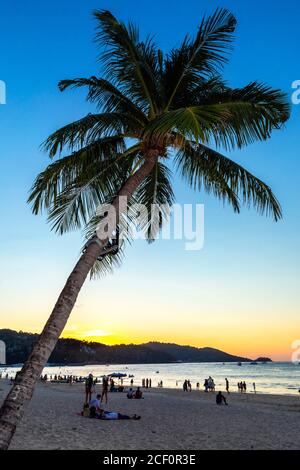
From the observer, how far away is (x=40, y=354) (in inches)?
221

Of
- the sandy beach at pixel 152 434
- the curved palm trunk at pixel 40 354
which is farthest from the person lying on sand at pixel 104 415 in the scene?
the curved palm trunk at pixel 40 354

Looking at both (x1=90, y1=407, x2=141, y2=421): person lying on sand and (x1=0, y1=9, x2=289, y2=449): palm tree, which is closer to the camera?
(x1=0, y1=9, x2=289, y2=449): palm tree

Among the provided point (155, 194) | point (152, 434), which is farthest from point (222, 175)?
point (152, 434)

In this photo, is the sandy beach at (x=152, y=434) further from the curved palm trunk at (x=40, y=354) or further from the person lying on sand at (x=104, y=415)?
the curved palm trunk at (x=40, y=354)

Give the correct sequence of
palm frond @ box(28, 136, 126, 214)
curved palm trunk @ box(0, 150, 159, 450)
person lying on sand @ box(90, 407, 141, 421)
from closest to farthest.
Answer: curved palm trunk @ box(0, 150, 159, 450) < palm frond @ box(28, 136, 126, 214) < person lying on sand @ box(90, 407, 141, 421)

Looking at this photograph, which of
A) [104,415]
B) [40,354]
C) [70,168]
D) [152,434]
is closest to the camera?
[40,354]

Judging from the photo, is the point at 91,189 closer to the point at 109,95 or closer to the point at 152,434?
the point at 109,95

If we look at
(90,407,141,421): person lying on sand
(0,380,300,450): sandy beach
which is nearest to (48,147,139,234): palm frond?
(0,380,300,450): sandy beach

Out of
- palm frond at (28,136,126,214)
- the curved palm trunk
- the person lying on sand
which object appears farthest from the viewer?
the person lying on sand

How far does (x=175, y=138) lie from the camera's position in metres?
8.59

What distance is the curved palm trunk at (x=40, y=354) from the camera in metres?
5.14

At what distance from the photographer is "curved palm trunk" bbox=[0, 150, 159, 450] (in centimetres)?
514

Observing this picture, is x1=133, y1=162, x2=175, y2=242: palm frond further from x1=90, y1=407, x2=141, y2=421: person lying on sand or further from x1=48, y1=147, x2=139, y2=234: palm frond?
x1=90, y1=407, x2=141, y2=421: person lying on sand

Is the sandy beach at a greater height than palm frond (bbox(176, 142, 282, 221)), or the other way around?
palm frond (bbox(176, 142, 282, 221))
